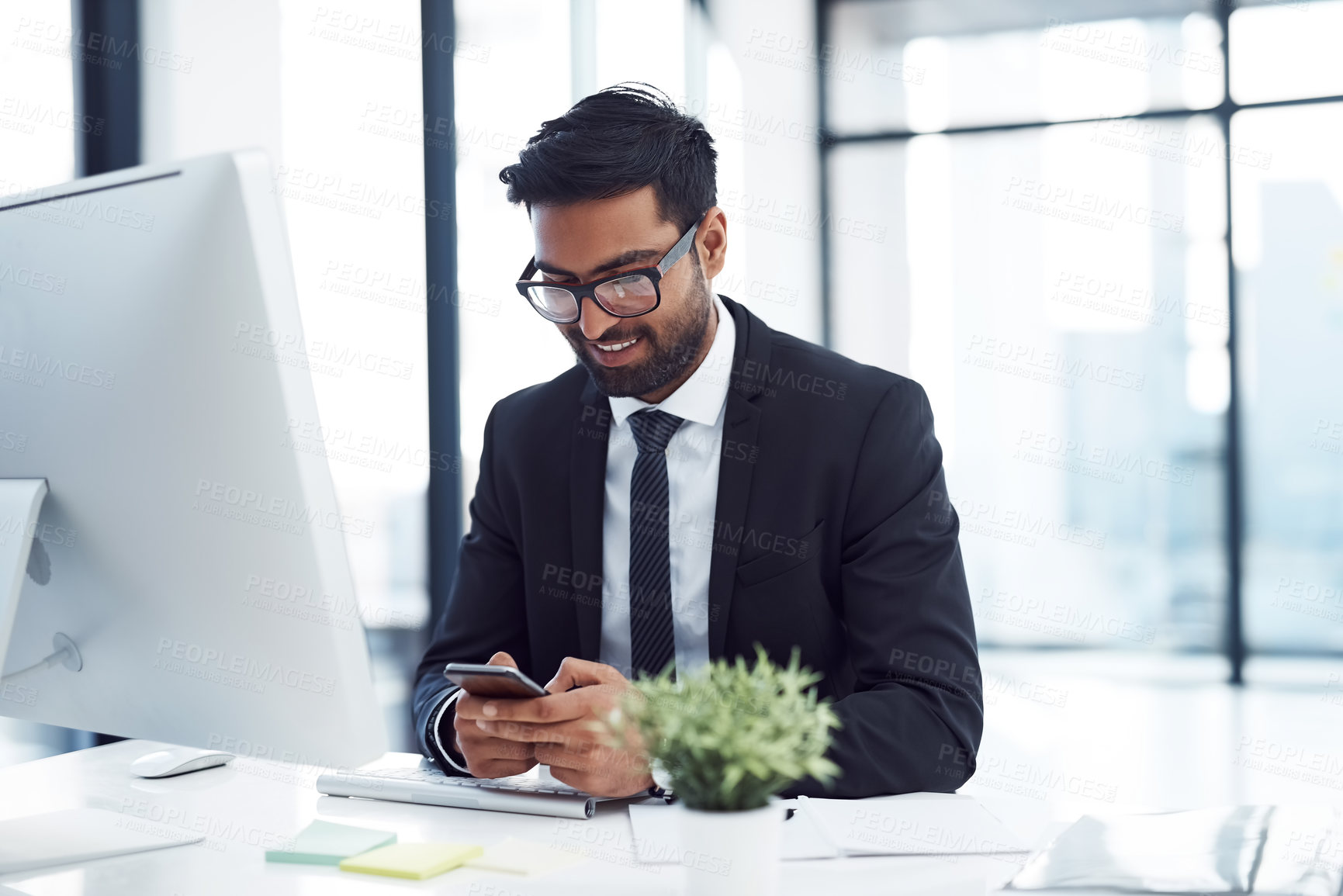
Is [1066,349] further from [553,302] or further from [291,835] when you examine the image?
[291,835]

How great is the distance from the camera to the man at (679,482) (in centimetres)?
155

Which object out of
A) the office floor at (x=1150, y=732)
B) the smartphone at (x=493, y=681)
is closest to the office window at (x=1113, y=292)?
the office floor at (x=1150, y=732)

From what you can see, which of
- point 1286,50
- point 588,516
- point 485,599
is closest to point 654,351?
point 588,516

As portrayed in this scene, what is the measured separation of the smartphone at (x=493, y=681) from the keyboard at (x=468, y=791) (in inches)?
5.1

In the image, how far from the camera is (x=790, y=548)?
5.22 ft

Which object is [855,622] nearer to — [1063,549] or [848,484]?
[848,484]

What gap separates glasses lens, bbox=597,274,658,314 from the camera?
1593 millimetres

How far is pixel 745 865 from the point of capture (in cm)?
82

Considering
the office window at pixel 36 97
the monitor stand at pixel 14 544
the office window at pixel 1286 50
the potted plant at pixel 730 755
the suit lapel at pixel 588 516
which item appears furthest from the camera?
the office window at pixel 1286 50

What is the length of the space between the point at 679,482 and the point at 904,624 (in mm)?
427

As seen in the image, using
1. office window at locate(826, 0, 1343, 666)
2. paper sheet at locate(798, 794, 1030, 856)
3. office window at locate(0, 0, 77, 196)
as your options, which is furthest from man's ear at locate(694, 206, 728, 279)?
office window at locate(826, 0, 1343, 666)

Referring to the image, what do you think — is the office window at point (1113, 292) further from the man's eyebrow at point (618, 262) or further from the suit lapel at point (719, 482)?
the man's eyebrow at point (618, 262)

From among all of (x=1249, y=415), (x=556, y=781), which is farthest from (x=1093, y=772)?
(x=556, y=781)

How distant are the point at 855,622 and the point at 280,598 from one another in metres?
0.88
